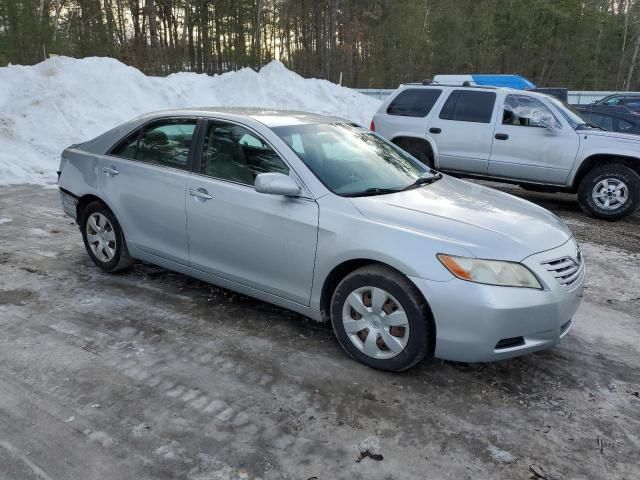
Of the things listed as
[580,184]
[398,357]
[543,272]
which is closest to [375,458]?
[398,357]

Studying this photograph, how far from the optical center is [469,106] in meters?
8.48

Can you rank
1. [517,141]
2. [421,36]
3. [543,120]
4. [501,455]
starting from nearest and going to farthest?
[501,455] → [543,120] → [517,141] → [421,36]

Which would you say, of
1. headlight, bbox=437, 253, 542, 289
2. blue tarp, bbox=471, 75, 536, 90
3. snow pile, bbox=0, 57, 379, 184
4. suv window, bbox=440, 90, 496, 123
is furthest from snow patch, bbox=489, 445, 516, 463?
blue tarp, bbox=471, 75, 536, 90

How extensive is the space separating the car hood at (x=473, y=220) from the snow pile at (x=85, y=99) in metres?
7.88

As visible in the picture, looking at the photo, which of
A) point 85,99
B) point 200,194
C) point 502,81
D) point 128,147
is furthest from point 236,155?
point 502,81

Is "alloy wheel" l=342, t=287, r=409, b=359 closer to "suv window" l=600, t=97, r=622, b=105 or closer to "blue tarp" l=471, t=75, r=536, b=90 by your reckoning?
"blue tarp" l=471, t=75, r=536, b=90

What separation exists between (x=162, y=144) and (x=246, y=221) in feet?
4.17

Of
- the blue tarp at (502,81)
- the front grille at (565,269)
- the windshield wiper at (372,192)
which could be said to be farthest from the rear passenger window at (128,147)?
the blue tarp at (502,81)

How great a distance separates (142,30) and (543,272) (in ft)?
108

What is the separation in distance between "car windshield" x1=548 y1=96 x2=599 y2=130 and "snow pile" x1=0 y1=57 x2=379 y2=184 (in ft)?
28.4

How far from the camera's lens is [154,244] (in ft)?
14.6

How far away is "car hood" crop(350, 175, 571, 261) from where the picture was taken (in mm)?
3080

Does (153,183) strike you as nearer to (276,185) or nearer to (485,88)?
(276,185)

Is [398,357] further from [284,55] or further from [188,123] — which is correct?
[284,55]
